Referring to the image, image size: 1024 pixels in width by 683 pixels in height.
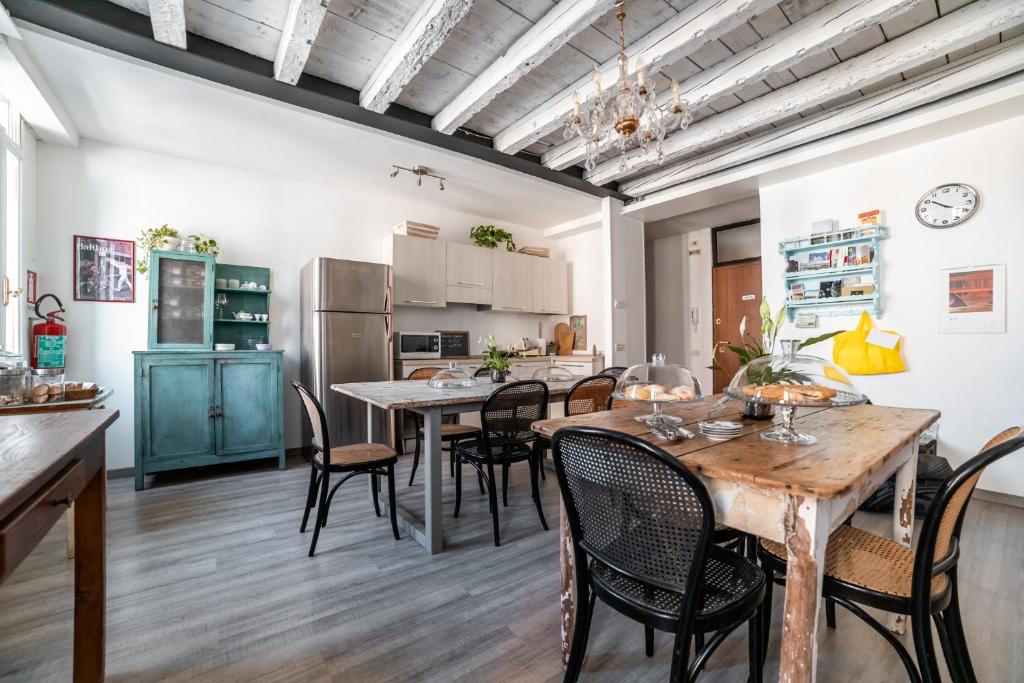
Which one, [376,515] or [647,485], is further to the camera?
[376,515]

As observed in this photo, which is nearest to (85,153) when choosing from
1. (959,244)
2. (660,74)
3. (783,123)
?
(660,74)

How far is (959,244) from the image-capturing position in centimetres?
329

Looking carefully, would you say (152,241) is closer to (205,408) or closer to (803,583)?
(205,408)

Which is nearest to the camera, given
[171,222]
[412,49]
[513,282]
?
[412,49]

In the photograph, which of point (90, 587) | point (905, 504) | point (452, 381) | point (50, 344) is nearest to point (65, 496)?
point (90, 587)

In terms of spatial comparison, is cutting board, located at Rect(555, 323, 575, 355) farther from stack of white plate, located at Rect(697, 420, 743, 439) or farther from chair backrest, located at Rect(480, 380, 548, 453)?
stack of white plate, located at Rect(697, 420, 743, 439)

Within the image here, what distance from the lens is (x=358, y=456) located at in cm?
249

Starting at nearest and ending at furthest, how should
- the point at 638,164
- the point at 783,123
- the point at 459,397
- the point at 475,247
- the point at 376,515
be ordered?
the point at 459,397
the point at 376,515
the point at 783,123
the point at 638,164
the point at 475,247

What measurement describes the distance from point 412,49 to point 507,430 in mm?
2252

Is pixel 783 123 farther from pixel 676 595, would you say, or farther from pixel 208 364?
pixel 208 364

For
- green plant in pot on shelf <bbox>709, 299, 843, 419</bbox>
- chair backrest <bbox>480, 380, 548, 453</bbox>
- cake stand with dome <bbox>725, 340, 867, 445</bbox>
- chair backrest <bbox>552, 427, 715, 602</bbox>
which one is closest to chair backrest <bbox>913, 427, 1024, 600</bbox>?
cake stand with dome <bbox>725, 340, 867, 445</bbox>

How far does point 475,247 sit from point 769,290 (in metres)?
3.23

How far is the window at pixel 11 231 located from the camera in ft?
8.97

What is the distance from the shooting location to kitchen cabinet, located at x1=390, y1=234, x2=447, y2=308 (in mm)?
4840
